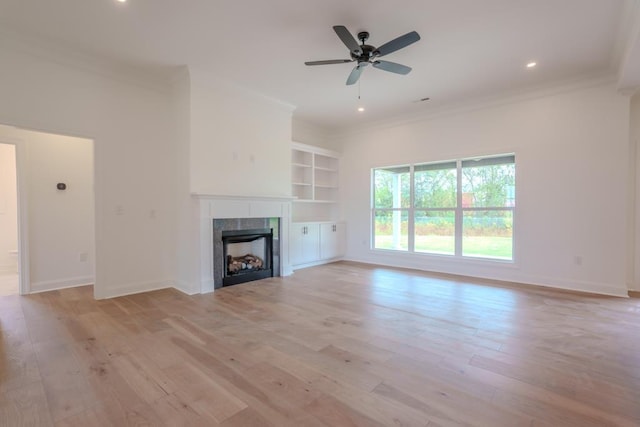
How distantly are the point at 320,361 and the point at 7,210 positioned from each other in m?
6.57

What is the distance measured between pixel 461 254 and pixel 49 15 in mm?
6267

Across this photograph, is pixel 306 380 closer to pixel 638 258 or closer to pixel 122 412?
pixel 122 412

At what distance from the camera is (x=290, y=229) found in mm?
5652

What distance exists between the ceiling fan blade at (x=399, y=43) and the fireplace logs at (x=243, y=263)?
3.54 m

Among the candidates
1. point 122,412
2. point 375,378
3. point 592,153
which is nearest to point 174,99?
point 122,412

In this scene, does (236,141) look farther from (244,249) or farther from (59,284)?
(59,284)

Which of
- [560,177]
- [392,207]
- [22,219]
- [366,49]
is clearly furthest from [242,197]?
[560,177]

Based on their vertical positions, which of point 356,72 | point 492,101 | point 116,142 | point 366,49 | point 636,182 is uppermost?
point 492,101

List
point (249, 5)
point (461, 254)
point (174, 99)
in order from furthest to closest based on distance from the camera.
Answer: point (461, 254) < point (174, 99) < point (249, 5)

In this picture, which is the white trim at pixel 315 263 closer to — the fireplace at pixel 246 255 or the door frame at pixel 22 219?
the fireplace at pixel 246 255

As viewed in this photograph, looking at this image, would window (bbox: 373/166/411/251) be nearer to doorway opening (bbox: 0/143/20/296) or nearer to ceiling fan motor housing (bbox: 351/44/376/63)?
ceiling fan motor housing (bbox: 351/44/376/63)

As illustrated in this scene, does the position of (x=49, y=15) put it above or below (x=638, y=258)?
above

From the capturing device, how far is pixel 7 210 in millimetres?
5559

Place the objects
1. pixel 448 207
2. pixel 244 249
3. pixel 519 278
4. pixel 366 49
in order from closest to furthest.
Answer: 1. pixel 366 49
2. pixel 519 278
3. pixel 244 249
4. pixel 448 207
